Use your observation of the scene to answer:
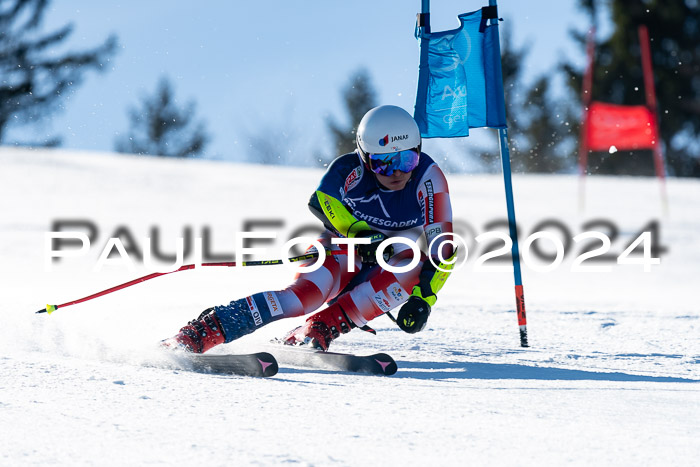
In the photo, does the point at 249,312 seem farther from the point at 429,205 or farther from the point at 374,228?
the point at 429,205

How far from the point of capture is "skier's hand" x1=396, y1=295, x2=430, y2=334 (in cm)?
404

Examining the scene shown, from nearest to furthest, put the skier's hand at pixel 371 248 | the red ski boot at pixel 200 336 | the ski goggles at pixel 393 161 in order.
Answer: the red ski boot at pixel 200 336
the ski goggles at pixel 393 161
the skier's hand at pixel 371 248

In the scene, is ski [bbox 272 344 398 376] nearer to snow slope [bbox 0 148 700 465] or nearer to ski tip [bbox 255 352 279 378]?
snow slope [bbox 0 148 700 465]

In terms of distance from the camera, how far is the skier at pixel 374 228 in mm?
4324

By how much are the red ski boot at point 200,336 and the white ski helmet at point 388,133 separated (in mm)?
1216

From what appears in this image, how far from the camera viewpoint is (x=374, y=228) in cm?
467

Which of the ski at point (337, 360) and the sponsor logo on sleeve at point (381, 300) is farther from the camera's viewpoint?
the sponsor logo on sleeve at point (381, 300)

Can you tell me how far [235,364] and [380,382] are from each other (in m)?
0.61

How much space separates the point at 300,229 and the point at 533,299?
19.1 feet

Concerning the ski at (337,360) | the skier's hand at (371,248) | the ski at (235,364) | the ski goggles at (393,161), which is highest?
the ski goggles at (393,161)

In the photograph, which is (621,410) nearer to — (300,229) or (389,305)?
(389,305)

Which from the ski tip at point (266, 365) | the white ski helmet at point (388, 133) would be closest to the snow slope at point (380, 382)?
the ski tip at point (266, 365)

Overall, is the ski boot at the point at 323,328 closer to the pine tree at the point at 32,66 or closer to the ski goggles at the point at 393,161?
the ski goggles at the point at 393,161

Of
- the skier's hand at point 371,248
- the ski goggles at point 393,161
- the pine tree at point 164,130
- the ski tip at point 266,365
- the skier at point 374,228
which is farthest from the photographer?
the pine tree at point 164,130
